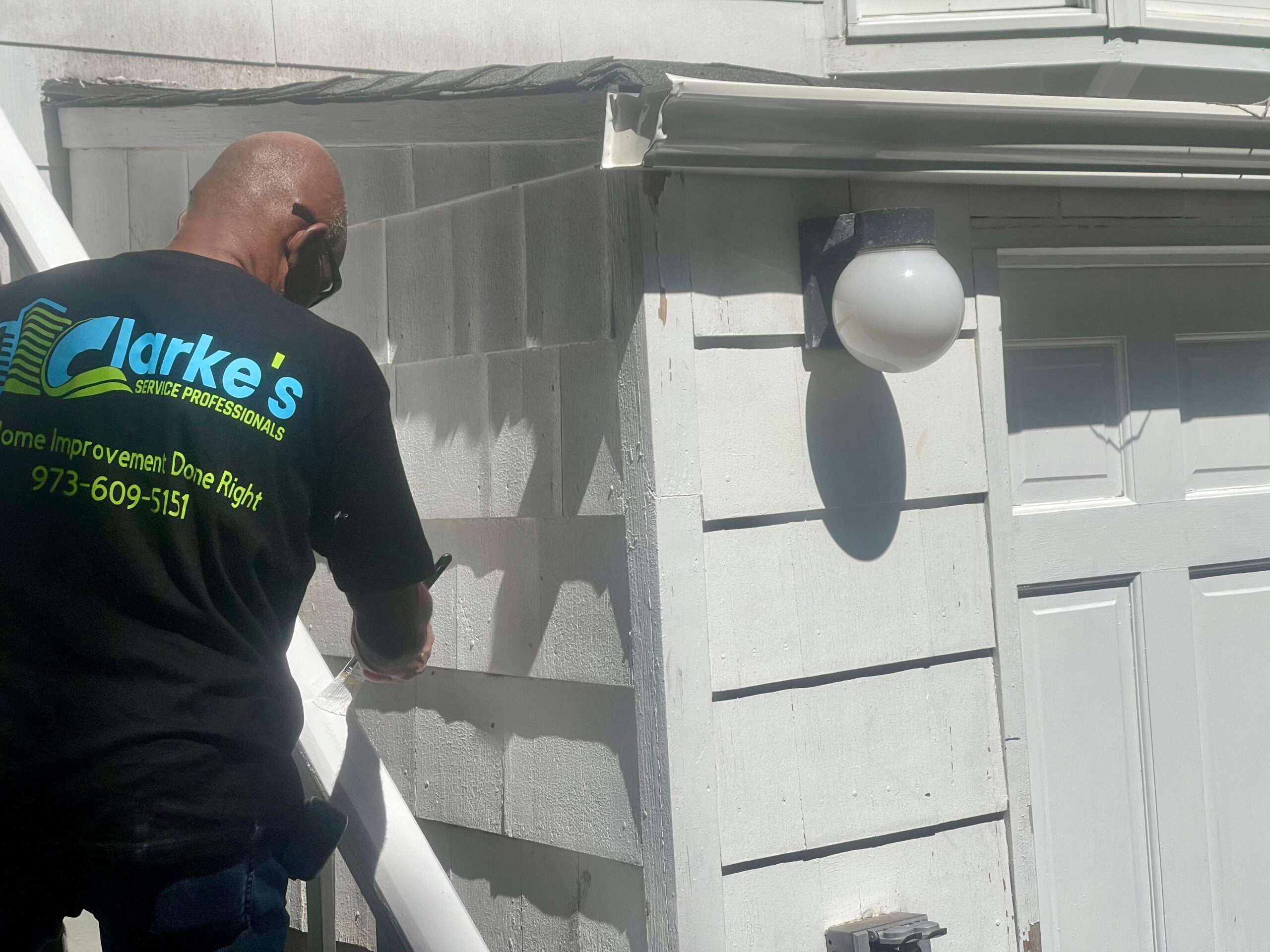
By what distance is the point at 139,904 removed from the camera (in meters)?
1.53

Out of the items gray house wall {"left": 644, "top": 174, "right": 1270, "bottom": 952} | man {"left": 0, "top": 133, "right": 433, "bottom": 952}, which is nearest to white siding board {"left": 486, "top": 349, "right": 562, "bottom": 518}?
gray house wall {"left": 644, "top": 174, "right": 1270, "bottom": 952}

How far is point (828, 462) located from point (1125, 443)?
1044 mm

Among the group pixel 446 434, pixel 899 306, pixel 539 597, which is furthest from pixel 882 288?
pixel 446 434

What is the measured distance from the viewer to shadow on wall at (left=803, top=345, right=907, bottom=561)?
2.56 meters

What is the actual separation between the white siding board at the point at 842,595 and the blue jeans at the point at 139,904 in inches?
41.5

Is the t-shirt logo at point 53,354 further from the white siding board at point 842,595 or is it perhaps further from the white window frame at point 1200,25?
the white window frame at point 1200,25

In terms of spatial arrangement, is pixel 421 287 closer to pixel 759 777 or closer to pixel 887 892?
pixel 759 777

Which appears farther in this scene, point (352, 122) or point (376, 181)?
point (376, 181)

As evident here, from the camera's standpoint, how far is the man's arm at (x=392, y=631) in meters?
1.76

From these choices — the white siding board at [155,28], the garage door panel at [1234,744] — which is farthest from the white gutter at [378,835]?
the garage door panel at [1234,744]

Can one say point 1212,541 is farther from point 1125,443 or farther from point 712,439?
point 712,439

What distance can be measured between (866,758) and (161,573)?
4.99ft

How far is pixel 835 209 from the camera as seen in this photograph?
2602mm

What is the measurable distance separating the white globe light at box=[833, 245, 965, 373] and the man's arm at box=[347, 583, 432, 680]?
1029 mm
